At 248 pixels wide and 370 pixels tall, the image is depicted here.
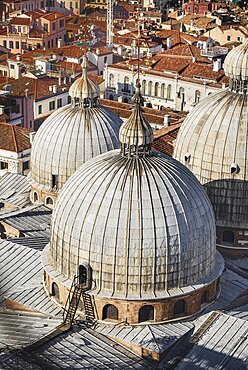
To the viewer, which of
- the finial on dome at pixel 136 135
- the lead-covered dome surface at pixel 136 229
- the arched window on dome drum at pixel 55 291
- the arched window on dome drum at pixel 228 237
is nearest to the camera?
the lead-covered dome surface at pixel 136 229

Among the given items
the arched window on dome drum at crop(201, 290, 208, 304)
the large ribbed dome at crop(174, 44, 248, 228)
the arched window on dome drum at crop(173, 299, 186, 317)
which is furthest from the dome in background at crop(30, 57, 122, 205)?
the arched window on dome drum at crop(173, 299, 186, 317)

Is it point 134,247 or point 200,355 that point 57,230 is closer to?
point 134,247

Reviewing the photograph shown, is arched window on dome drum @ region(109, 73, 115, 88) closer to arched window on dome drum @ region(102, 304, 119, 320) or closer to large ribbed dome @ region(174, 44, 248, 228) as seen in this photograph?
large ribbed dome @ region(174, 44, 248, 228)

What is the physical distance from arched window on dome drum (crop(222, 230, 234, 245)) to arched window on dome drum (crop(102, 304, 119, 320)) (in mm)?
10468

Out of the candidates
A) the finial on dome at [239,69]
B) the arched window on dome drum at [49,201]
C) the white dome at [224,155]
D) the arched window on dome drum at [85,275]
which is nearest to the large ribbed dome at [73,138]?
the arched window on dome drum at [49,201]

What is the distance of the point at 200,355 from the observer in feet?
104

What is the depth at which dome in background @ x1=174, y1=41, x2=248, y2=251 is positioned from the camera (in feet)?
132

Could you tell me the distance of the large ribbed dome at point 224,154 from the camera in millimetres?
40125

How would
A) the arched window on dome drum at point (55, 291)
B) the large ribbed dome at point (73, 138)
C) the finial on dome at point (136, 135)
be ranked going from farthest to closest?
the large ribbed dome at point (73, 138), the arched window on dome drum at point (55, 291), the finial on dome at point (136, 135)

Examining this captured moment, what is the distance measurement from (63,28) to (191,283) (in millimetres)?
95791

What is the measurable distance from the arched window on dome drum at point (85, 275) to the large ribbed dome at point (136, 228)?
184mm

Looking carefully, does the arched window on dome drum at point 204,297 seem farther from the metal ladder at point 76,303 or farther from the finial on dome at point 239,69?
the finial on dome at point 239,69

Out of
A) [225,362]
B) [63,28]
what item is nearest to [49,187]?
[225,362]

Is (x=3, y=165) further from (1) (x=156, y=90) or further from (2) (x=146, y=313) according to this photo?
(1) (x=156, y=90)
